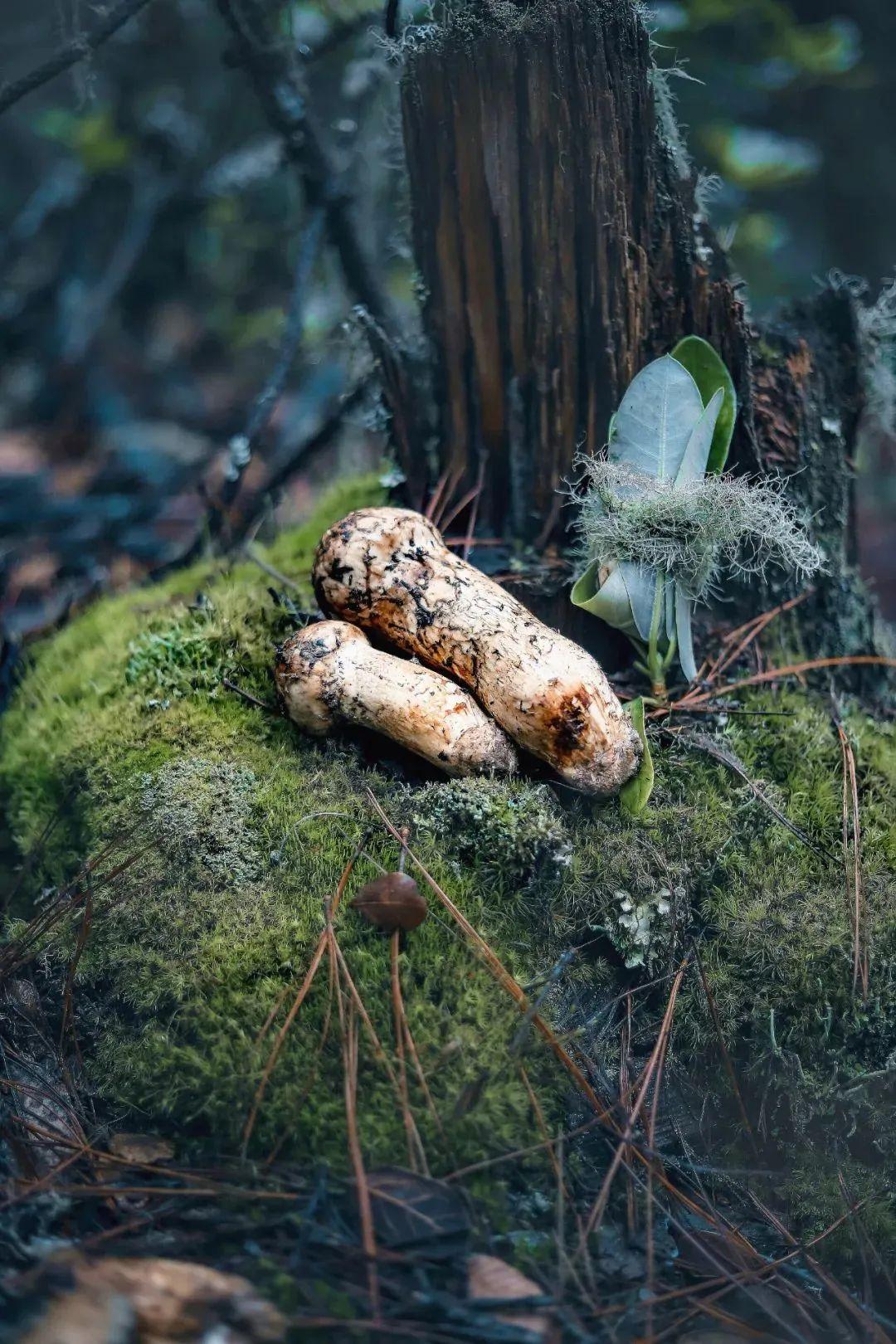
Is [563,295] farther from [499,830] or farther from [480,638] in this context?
[499,830]

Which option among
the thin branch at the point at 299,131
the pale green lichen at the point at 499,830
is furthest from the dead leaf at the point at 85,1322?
the thin branch at the point at 299,131

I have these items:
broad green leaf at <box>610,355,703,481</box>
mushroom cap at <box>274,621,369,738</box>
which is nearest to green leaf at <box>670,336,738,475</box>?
broad green leaf at <box>610,355,703,481</box>

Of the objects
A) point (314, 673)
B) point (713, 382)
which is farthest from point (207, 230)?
point (314, 673)

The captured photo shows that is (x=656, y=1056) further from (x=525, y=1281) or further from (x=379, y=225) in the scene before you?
(x=379, y=225)

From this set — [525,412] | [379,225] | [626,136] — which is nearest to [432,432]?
[525,412]

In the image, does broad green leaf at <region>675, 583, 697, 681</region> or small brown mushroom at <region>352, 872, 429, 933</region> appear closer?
small brown mushroom at <region>352, 872, 429, 933</region>

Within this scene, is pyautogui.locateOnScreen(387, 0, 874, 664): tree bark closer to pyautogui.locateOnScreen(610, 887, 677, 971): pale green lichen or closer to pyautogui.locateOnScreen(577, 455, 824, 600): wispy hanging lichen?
pyautogui.locateOnScreen(577, 455, 824, 600): wispy hanging lichen
